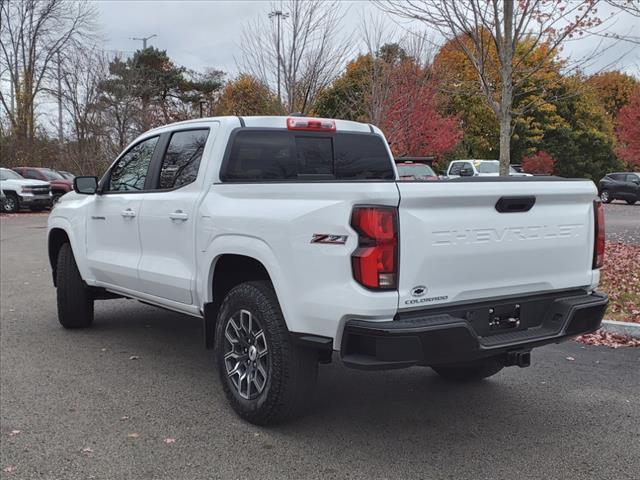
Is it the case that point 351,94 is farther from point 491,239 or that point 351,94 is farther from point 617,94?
point 617,94

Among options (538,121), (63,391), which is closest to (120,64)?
(538,121)

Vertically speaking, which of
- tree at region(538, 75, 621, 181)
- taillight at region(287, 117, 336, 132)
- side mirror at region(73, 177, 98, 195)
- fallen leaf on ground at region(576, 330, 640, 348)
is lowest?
fallen leaf on ground at region(576, 330, 640, 348)

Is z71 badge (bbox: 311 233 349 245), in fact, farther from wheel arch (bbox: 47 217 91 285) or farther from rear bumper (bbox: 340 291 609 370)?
wheel arch (bbox: 47 217 91 285)

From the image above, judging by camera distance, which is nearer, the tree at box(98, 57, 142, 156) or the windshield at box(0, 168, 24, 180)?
the windshield at box(0, 168, 24, 180)

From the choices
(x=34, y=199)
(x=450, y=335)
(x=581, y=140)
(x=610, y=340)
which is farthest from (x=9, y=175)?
(x=581, y=140)

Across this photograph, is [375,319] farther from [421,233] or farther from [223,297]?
[223,297]

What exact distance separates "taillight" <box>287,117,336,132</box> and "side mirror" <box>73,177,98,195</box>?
7.21 ft

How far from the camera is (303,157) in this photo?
15.7ft

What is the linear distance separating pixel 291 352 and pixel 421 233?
1.02 m

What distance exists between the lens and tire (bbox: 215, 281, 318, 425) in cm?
358

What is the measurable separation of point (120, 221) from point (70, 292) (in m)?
1.34

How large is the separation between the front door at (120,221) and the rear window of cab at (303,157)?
1.08 metres

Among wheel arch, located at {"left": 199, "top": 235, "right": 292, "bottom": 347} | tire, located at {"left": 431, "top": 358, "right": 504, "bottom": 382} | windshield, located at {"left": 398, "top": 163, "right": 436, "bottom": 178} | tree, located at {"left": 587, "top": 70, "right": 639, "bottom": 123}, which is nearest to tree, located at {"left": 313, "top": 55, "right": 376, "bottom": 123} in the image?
windshield, located at {"left": 398, "top": 163, "right": 436, "bottom": 178}

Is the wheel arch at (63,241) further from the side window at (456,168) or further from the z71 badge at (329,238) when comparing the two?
the side window at (456,168)
